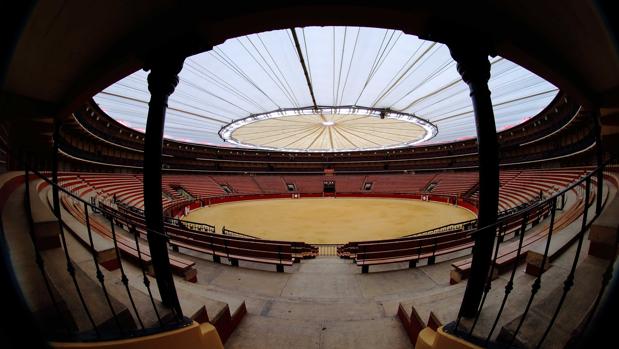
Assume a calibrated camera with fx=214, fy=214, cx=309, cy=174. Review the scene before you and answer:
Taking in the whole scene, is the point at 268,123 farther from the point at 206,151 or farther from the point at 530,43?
the point at 206,151

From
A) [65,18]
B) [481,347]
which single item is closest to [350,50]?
[65,18]

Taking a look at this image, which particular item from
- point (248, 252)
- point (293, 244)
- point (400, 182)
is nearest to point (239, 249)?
point (248, 252)

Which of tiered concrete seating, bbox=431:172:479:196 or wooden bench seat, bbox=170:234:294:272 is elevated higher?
tiered concrete seating, bbox=431:172:479:196

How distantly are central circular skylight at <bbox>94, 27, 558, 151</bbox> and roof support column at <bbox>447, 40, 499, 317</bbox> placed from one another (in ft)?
14.7

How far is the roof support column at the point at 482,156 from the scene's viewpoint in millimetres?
2436

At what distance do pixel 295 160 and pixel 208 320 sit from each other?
3820 centimetres

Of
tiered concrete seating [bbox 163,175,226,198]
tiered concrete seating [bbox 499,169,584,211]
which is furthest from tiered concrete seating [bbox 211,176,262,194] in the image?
tiered concrete seating [bbox 499,169,584,211]

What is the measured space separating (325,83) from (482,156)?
28.9 ft

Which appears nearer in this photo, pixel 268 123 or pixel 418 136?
pixel 268 123

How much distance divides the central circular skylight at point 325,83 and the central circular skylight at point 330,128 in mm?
269

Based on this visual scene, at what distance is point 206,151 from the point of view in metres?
33.3

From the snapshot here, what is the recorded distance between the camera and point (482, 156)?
245cm

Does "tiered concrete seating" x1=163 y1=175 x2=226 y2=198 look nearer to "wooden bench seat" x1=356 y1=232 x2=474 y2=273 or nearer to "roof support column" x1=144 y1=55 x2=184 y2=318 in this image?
"wooden bench seat" x1=356 y1=232 x2=474 y2=273

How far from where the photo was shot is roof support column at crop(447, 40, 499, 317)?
2.44 metres
